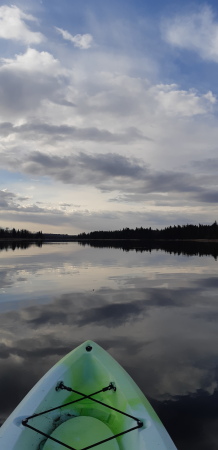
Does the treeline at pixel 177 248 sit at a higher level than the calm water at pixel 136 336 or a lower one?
higher

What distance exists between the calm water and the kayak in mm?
912

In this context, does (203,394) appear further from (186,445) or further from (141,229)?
(141,229)

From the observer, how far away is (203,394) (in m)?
5.63

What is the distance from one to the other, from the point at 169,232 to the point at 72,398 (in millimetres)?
169822

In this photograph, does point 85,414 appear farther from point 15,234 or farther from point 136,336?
point 15,234

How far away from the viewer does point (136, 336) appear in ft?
29.5

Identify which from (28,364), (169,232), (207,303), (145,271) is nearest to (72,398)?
(28,364)

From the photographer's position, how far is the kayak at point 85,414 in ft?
12.4

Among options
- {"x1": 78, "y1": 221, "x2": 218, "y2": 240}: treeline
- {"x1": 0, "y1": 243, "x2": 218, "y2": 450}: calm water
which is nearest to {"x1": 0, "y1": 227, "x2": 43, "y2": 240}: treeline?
{"x1": 78, "y1": 221, "x2": 218, "y2": 240}: treeline

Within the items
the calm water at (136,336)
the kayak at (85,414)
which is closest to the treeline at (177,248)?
the calm water at (136,336)

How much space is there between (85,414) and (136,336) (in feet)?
14.6

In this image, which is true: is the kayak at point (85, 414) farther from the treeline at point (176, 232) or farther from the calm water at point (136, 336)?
the treeline at point (176, 232)

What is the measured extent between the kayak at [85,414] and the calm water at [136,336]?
2.99 ft

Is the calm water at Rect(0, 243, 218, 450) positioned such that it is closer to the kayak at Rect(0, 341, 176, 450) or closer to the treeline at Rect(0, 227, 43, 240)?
the kayak at Rect(0, 341, 176, 450)
